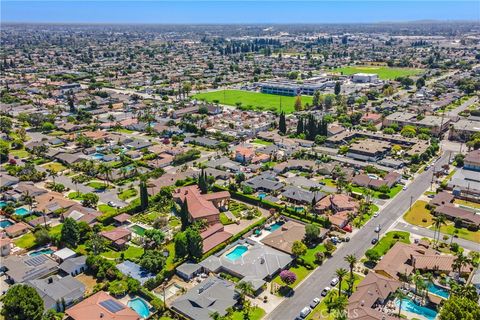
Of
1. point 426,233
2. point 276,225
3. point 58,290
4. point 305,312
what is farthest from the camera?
Result: point 276,225

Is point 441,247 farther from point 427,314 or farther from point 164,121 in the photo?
point 164,121

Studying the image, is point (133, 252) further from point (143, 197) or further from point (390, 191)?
point (390, 191)

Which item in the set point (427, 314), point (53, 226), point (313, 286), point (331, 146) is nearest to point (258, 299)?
point (313, 286)

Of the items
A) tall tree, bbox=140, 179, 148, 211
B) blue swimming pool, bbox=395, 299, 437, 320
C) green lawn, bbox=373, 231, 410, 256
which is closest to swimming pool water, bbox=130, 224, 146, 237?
tall tree, bbox=140, 179, 148, 211

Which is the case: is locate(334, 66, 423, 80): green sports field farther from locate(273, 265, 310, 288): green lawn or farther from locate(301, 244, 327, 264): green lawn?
locate(273, 265, 310, 288): green lawn

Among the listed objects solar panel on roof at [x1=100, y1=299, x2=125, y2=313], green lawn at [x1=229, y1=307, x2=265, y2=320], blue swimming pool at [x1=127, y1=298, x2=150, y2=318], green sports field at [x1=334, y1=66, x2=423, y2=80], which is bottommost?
blue swimming pool at [x1=127, y1=298, x2=150, y2=318]

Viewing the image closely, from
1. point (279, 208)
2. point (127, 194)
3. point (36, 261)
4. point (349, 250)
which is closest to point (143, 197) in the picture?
point (127, 194)
